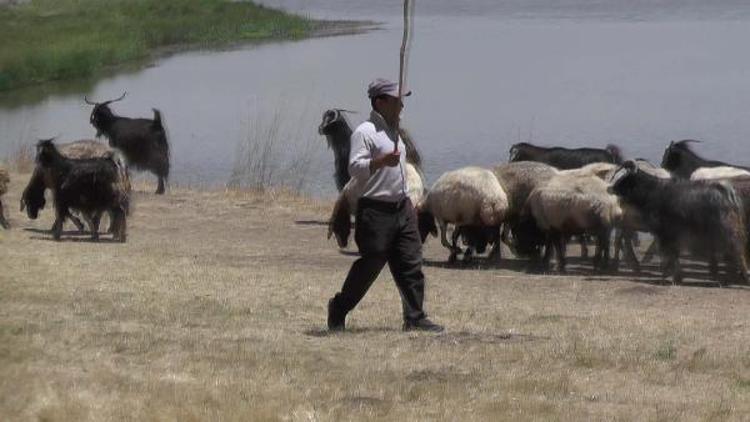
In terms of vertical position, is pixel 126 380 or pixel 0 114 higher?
pixel 126 380

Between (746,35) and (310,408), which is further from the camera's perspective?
(746,35)

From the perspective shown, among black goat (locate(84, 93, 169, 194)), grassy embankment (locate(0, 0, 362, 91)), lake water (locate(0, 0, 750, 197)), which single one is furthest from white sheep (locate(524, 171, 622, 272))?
grassy embankment (locate(0, 0, 362, 91))

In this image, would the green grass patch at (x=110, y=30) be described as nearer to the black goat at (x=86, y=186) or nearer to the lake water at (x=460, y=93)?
the lake water at (x=460, y=93)

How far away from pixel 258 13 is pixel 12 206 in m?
48.4

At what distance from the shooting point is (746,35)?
2082 inches

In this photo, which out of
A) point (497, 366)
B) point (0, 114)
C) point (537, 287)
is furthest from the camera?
point (0, 114)

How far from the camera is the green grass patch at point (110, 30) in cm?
5184

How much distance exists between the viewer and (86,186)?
713 inches

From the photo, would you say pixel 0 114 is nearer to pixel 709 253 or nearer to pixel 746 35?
pixel 746 35

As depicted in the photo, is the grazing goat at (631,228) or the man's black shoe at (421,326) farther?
the grazing goat at (631,228)

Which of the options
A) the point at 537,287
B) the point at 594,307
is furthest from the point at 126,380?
the point at 537,287

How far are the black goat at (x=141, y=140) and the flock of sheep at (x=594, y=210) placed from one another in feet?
20.7

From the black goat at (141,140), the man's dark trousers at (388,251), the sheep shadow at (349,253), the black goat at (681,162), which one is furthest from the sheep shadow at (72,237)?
the man's dark trousers at (388,251)

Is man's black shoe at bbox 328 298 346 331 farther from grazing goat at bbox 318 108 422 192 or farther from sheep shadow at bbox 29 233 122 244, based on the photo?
grazing goat at bbox 318 108 422 192
